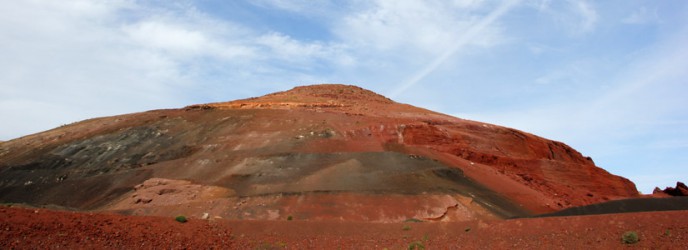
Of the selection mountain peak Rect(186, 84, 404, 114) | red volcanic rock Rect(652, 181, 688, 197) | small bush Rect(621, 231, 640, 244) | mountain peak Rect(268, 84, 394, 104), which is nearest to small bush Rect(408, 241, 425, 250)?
small bush Rect(621, 231, 640, 244)

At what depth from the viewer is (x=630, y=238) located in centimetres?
1551

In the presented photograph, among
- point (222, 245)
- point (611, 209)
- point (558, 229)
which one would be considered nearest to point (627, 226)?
point (558, 229)

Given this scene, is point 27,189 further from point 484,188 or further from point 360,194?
point 484,188

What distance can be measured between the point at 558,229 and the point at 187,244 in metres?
11.9

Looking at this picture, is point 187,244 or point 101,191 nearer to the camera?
point 187,244

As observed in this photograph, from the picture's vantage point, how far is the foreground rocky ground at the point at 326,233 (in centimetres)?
1530

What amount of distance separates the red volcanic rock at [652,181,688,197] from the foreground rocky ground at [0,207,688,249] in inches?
1233

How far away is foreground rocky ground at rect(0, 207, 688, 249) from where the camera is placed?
15.3m

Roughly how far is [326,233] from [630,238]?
9975 mm

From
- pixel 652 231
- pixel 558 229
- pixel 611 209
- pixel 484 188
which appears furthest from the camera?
pixel 484 188

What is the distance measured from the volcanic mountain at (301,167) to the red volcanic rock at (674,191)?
4051 millimetres

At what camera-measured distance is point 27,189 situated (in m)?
36.6

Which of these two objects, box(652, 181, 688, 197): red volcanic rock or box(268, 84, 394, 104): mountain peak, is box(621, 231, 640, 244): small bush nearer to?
box(652, 181, 688, 197): red volcanic rock

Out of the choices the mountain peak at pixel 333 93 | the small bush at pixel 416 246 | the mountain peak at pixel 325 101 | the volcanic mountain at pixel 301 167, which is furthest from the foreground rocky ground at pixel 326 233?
the mountain peak at pixel 333 93
